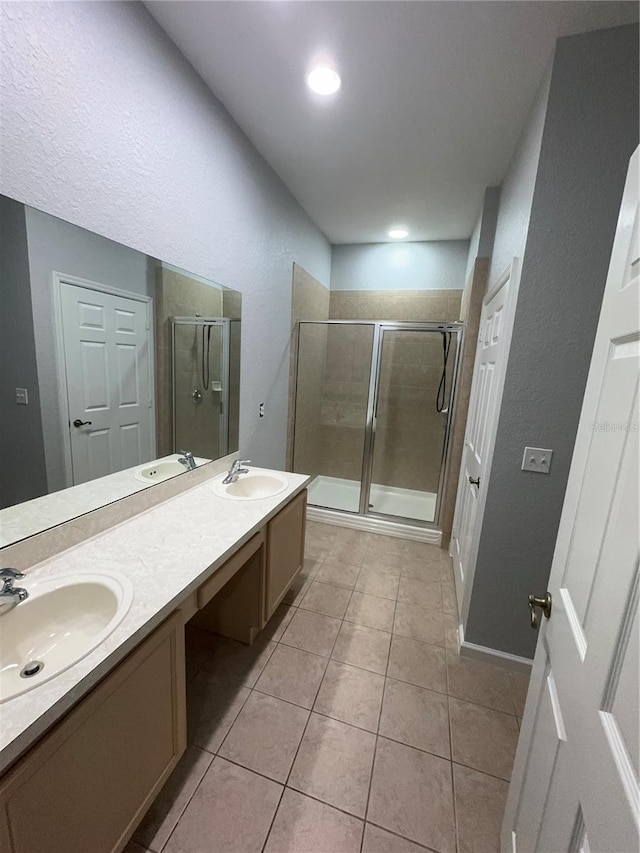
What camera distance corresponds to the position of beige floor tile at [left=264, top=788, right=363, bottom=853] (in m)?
1.07

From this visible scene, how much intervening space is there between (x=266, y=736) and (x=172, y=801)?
1.17ft

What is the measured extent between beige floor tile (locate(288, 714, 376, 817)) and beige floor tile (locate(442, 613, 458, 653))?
28.1 inches

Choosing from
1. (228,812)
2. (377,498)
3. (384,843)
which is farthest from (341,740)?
(377,498)

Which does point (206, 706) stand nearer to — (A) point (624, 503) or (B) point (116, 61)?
(A) point (624, 503)

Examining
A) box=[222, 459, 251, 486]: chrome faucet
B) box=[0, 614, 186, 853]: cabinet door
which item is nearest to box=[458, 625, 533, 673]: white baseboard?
box=[0, 614, 186, 853]: cabinet door

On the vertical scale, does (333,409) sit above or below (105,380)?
below

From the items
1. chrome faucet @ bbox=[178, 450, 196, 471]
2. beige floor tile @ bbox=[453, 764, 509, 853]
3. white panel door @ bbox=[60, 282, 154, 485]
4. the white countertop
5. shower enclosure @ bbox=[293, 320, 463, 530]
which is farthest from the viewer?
shower enclosure @ bbox=[293, 320, 463, 530]

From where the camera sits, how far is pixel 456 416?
2742 mm

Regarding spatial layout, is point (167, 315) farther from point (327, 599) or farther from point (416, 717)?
point (416, 717)

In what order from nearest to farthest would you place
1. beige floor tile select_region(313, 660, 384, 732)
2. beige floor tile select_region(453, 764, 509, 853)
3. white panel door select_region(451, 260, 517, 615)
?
beige floor tile select_region(453, 764, 509, 853)
beige floor tile select_region(313, 660, 384, 732)
white panel door select_region(451, 260, 517, 615)

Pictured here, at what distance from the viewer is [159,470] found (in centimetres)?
166

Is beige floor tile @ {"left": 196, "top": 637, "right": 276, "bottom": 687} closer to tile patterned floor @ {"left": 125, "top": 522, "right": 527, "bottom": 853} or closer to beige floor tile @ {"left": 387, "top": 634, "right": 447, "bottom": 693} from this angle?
tile patterned floor @ {"left": 125, "top": 522, "right": 527, "bottom": 853}

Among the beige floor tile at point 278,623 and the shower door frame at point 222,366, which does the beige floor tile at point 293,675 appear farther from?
the shower door frame at point 222,366

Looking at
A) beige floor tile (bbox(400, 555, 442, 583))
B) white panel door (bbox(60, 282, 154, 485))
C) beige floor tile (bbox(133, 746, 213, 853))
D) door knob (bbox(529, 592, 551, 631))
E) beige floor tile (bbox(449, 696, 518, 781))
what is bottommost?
beige floor tile (bbox(133, 746, 213, 853))
